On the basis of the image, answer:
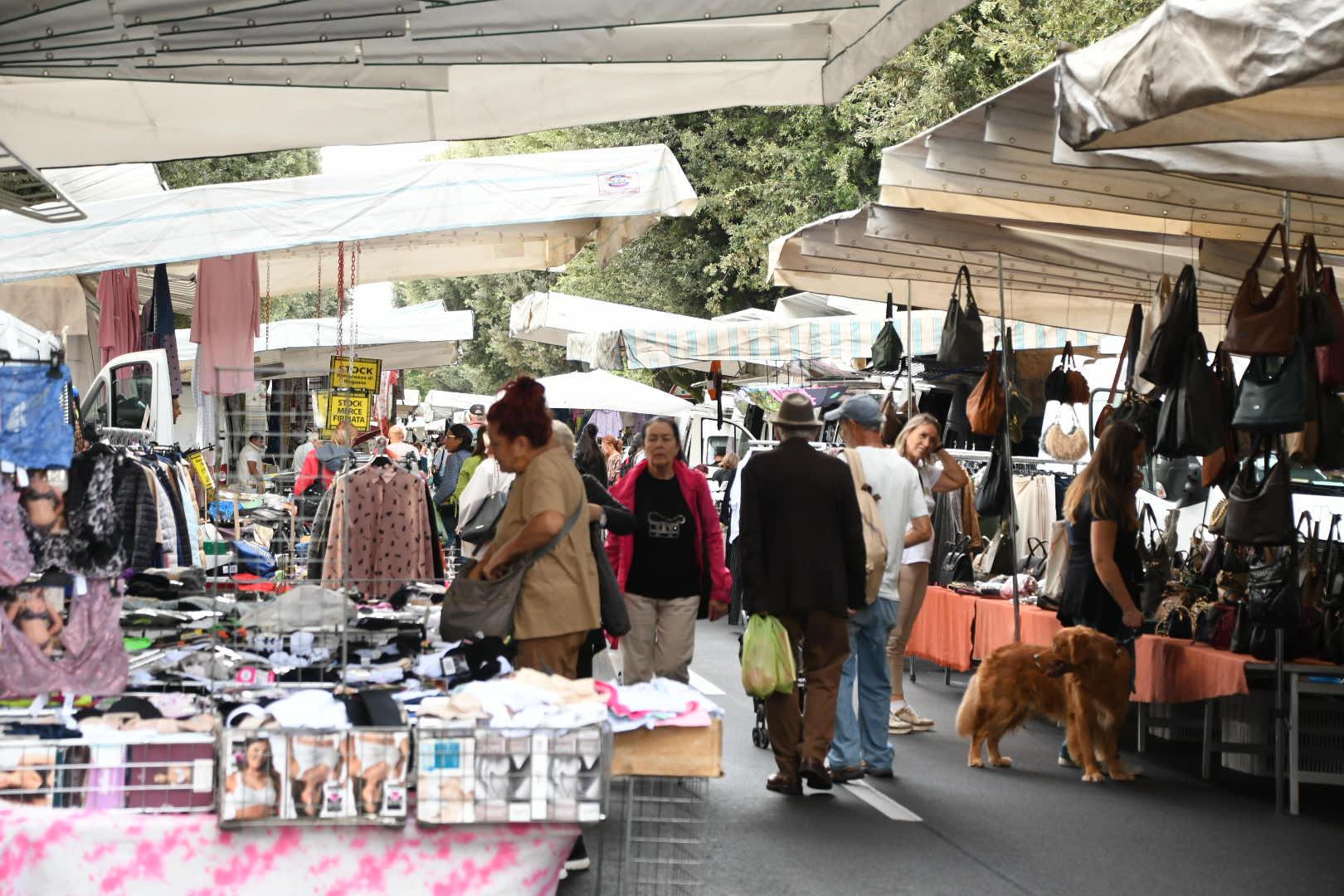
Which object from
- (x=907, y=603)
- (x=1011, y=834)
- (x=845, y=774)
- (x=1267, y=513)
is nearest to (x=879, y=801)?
(x=845, y=774)

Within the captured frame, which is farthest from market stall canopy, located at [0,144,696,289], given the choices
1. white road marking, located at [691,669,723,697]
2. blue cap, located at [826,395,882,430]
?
white road marking, located at [691,669,723,697]

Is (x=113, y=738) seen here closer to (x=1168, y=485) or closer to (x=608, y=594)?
(x=608, y=594)

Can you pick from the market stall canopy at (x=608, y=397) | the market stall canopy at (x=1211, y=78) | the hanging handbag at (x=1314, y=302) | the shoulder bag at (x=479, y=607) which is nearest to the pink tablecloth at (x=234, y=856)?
the shoulder bag at (x=479, y=607)

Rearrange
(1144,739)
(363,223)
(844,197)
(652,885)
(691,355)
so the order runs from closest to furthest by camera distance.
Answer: (652,885)
(363,223)
(1144,739)
(691,355)
(844,197)

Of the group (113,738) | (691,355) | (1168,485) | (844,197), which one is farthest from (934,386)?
(844,197)

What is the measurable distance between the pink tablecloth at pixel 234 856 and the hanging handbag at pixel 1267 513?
4.76 metres

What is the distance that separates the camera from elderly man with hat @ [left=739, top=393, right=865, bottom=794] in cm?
802

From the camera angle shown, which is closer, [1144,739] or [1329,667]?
[1329,667]

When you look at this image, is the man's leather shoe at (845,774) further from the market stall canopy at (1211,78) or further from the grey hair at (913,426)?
the market stall canopy at (1211,78)

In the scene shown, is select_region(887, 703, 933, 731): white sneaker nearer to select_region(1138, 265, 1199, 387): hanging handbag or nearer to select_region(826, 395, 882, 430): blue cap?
select_region(826, 395, 882, 430): blue cap

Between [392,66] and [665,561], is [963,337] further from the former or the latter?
[392,66]

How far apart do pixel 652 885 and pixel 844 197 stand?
24.5 metres

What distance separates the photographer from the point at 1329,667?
8430 millimetres

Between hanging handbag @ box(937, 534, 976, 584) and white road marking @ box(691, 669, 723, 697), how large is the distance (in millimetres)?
2070
